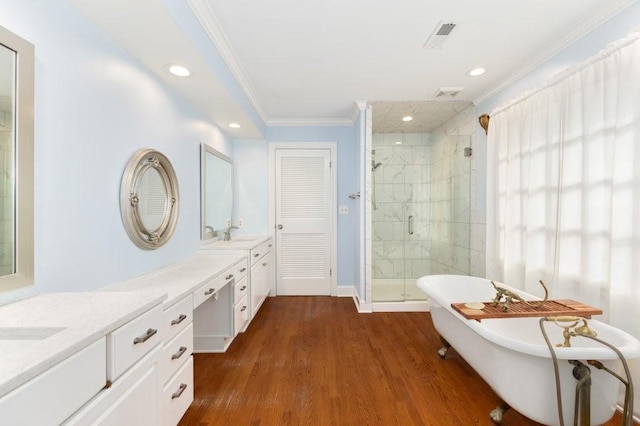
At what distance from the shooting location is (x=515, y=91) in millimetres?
2676

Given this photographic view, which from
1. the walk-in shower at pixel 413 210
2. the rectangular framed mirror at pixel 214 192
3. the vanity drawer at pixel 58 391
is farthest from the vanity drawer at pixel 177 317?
the walk-in shower at pixel 413 210

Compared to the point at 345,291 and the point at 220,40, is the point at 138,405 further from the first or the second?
the point at 345,291

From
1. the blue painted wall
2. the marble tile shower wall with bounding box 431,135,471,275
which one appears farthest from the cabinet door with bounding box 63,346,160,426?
the marble tile shower wall with bounding box 431,135,471,275

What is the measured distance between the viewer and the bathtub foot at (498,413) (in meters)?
1.62

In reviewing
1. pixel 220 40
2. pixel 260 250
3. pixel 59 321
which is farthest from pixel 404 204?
pixel 59 321

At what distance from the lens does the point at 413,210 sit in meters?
4.32

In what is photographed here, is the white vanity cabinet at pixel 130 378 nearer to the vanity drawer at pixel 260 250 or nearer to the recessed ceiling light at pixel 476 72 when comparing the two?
the vanity drawer at pixel 260 250

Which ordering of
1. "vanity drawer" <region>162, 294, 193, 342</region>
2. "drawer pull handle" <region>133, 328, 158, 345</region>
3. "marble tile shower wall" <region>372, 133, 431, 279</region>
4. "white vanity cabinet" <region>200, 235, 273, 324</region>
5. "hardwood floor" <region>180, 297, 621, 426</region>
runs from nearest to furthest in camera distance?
1. "drawer pull handle" <region>133, 328, 158, 345</region>
2. "vanity drawer" <region>162, 294, 193, 342</region>
3. "hardwood floor" <region>180, 297, 621, 426</region>
4. "white vanity cabinet" <region>200, 235, 273, 324</region>
5. "marble tile shower wall" <region>372, 133, 431, 279</region>

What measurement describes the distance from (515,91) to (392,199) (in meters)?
1.94

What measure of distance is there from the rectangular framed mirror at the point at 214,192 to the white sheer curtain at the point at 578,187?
113 inches

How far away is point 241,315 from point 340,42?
7.95ft

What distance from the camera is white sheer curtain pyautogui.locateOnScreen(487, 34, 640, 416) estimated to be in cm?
164

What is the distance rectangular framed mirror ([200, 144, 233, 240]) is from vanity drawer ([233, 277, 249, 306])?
0.64m

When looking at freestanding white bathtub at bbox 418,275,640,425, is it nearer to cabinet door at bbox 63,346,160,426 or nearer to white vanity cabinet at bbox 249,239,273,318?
cabinet door at bbox 63,346,160,426
